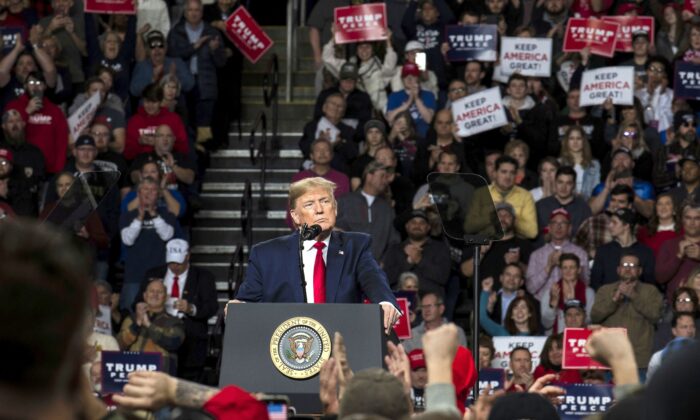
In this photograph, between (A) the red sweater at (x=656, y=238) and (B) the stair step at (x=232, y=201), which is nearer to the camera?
(A) the red sweater at (x=656, y=238)

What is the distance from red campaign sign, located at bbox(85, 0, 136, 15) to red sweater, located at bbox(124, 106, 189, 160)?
1415 mm

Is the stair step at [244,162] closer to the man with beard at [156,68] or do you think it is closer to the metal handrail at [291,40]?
the man with beard at [156,68]

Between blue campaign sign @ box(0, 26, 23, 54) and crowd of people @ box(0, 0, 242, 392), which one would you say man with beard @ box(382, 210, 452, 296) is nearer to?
crowd of people @ box(0, 0, 242, 392)

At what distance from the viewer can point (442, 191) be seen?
802 cm

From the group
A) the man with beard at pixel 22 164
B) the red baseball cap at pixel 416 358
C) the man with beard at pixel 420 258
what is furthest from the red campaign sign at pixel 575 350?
the man with beard at pixel 22 164

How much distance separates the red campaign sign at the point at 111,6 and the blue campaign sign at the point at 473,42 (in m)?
3.43

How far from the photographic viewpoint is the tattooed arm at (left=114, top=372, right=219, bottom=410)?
3350 millimetres

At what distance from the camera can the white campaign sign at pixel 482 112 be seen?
48.2 ft

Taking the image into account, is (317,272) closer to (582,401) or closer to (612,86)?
(582,401)

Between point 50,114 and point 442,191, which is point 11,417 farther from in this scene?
point 50,114

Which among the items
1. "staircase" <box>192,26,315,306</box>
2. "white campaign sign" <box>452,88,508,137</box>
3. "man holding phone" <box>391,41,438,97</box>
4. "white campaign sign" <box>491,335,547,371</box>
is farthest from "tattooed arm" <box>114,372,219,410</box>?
"man holding phone" <box>391,41,438,97</box>

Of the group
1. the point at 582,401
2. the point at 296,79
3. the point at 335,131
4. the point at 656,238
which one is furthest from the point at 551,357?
the point at 296,79

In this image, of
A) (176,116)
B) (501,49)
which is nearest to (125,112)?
(176,116)

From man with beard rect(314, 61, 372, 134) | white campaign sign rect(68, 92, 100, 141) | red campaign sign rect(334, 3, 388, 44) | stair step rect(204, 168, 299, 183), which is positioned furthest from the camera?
stair step rect(204, 168, 299, 183)
